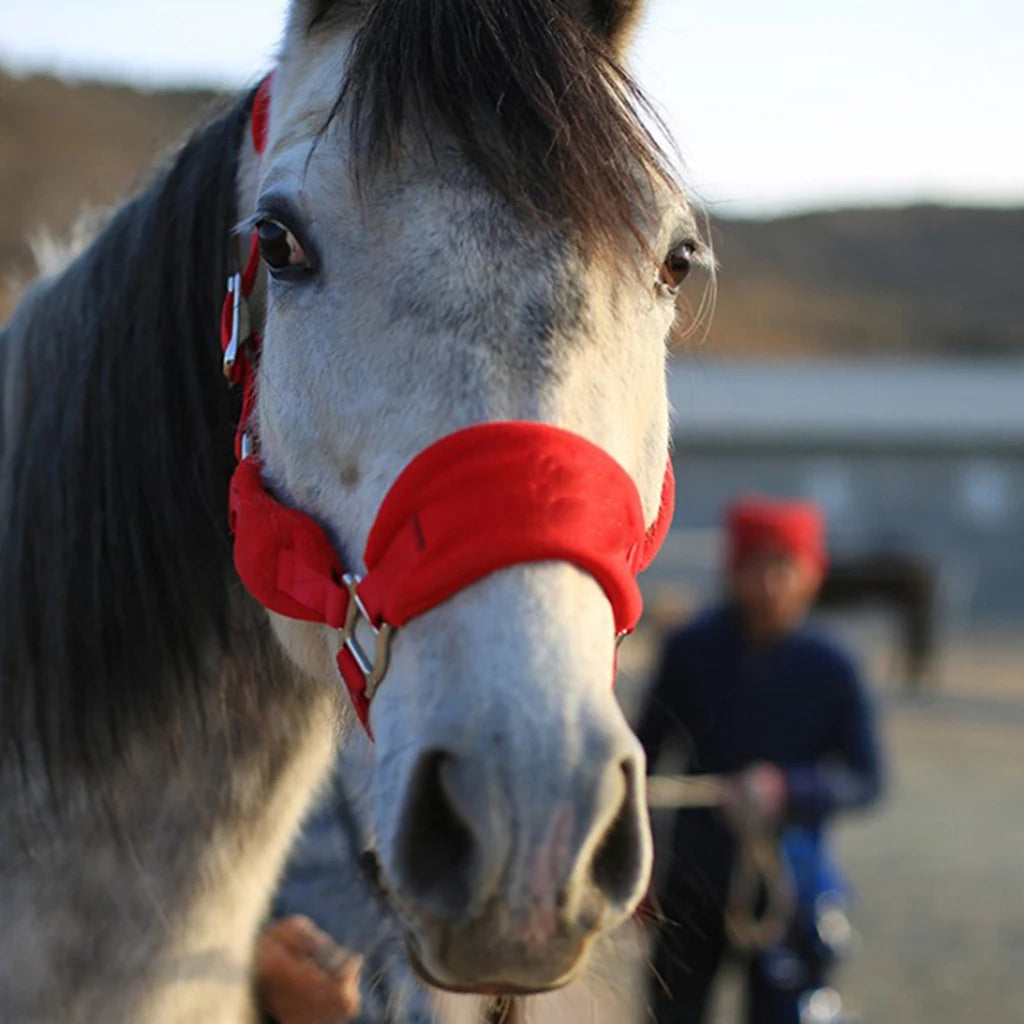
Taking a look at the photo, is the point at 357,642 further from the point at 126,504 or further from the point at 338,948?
the point at 338,948

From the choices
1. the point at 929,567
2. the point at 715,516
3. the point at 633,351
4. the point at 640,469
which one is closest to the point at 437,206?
the point at 633,351

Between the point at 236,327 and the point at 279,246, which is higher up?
the point at 279,246

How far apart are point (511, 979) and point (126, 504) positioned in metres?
1.10

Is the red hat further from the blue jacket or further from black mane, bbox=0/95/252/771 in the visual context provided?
black mane, bbox=0/95/252/771

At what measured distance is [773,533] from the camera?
5113 millimetres

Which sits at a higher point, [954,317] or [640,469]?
[640,469]

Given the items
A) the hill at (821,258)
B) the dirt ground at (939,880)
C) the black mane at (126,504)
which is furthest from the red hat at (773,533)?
the hill at (821,258)

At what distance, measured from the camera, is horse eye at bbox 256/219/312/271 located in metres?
2.04

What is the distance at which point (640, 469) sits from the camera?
2.09 meters

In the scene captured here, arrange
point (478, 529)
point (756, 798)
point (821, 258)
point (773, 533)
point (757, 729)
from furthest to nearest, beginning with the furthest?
1. point (821, 258)
2. point (773, 533)
3. point (757, 729)
4. point (756, 798)
5. point (478, 529)

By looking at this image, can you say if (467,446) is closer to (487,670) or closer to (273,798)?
(487,670)

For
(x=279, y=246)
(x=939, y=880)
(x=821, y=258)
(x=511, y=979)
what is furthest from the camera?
(x=821, y=258)

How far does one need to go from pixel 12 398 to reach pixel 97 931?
36.7 inches

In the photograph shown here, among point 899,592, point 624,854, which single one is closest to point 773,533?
point 624,854
